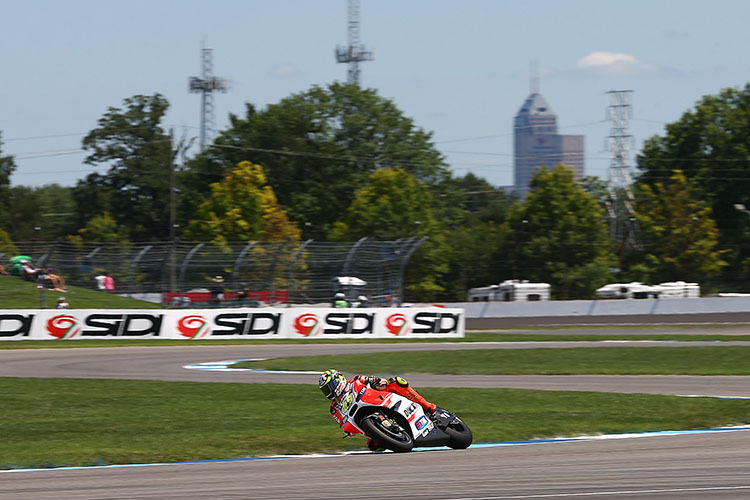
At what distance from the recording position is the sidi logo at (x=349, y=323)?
3453 centimetres

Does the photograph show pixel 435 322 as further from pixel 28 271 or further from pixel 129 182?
pixel 129 182

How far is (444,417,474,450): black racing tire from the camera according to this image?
413 inches

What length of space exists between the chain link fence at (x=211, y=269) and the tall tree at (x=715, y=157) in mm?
50676

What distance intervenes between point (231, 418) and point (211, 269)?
2023 centimetres

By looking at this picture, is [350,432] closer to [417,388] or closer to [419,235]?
[417,388]

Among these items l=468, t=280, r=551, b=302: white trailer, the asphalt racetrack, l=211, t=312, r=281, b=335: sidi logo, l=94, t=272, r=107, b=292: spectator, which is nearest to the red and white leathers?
the asphalt racetrack

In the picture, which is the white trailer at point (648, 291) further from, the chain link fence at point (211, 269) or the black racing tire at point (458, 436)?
the black racing tire at point (458, 436)

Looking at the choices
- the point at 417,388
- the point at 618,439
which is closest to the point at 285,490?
the point at 618,439

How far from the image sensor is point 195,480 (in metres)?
9.03

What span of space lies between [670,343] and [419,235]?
3947cm

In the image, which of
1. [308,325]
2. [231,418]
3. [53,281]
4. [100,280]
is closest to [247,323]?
[308,325]

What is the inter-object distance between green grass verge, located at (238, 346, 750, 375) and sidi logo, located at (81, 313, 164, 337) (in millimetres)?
8684

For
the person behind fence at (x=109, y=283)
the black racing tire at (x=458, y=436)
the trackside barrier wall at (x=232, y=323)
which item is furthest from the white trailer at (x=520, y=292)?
the black racing tire at (x=458, y=436)

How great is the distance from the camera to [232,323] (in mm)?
33375
